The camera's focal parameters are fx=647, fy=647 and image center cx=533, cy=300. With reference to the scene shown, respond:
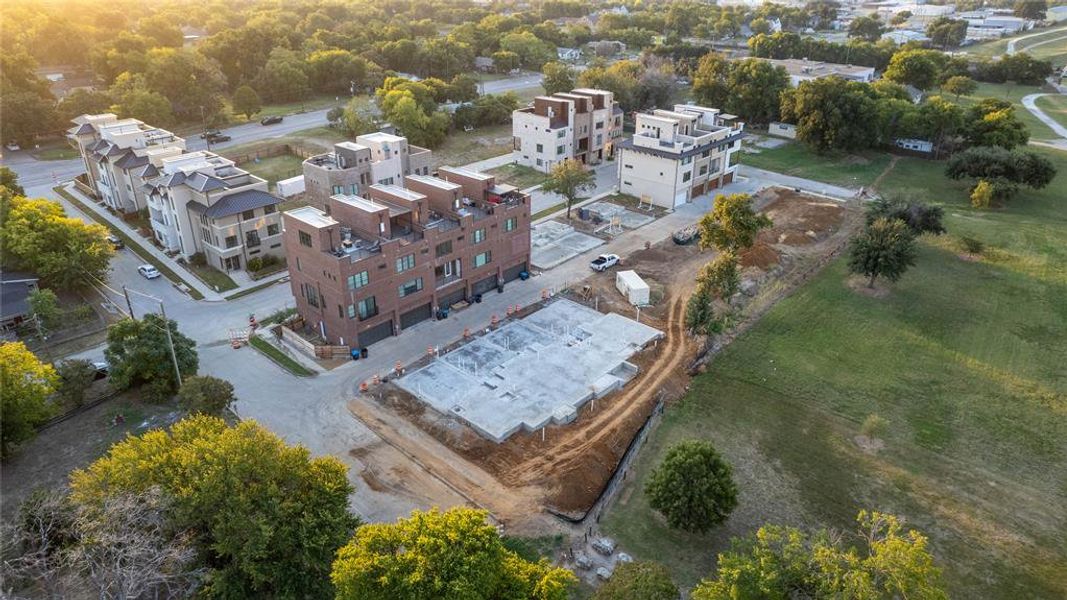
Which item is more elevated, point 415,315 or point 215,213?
point 215,213

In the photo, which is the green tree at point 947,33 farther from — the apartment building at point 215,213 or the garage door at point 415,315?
the apartment building at point 215,213

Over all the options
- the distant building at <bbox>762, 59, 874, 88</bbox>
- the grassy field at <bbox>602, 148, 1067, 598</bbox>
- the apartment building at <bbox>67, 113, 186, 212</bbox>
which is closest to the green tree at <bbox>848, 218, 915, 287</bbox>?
the grassy field at <bbox>602, 148, 1067, 598</bbox>

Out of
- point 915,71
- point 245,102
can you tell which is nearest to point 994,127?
point 915,71

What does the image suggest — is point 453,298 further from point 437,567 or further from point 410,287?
point 437,567

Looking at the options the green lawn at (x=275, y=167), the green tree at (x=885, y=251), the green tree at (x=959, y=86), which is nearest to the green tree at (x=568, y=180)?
the green tree at (x=885, y=251)

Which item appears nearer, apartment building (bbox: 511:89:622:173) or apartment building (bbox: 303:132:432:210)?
apartment building (bbox: 303:132:432:210)

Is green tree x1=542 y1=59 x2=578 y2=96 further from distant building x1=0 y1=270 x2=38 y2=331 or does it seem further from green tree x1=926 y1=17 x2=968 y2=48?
green tree x1=926 y1=17 x2=968 y2=48

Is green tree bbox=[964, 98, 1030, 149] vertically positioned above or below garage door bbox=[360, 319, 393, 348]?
above
